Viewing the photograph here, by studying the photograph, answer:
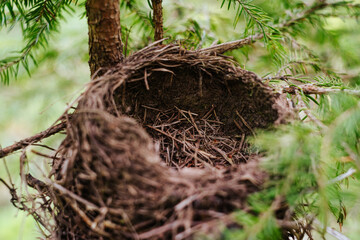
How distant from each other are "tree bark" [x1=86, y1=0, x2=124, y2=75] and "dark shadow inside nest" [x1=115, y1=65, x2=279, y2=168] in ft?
0.50

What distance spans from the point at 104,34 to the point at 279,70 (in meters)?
0.78

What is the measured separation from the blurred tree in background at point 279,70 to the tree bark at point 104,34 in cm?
14

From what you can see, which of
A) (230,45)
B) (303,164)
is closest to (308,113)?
(303,164)

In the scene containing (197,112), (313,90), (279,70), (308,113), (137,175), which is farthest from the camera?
(197,112)

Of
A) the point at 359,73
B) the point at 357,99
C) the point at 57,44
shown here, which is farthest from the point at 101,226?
the point at 57,44

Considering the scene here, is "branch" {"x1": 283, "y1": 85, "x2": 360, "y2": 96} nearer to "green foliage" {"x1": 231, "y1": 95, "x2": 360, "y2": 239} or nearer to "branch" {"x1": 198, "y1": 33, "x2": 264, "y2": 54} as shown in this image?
"green foliage" {"x1": 231, "y1": 95, "x2": 360, "y2": 239}

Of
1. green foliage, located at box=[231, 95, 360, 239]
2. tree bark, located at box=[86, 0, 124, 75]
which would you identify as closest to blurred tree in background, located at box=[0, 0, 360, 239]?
green foliage, located at box=[231, 95, 360, 239]

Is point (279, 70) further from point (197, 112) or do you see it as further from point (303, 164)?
point (303, 164)

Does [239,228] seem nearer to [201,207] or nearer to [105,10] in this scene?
[201,207]

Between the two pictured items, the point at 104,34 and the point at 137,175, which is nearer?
the point at 137,175

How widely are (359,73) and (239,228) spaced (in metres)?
1.07

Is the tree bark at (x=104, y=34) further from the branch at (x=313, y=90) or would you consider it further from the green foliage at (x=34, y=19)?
the branch at (x=313, y=90)

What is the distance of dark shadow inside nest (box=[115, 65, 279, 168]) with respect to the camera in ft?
3.80

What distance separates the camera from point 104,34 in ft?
3.07
